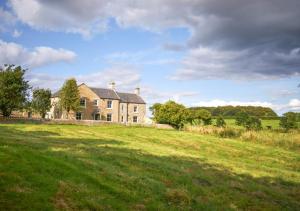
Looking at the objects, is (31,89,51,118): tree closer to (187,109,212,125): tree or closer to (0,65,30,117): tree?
(0,65,30,117): tree

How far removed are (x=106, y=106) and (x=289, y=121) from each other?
41101mm

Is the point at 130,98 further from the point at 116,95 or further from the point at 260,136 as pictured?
the point at 260,136

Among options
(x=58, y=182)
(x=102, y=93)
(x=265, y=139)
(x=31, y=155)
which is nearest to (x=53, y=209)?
(x=58, y=182)

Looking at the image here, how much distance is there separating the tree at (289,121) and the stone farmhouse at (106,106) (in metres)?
35.2

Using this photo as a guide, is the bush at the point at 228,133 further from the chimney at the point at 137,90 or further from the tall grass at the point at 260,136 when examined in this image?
the chimney at the point at 137,90

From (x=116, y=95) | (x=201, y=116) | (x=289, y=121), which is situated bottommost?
(x=289, y=121)

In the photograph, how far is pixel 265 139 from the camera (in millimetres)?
45750

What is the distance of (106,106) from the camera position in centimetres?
8131

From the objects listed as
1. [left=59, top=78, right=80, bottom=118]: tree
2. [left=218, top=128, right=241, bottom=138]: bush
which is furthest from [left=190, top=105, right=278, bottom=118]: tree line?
[left=218, top=128, right=241, bottom=138]: bush

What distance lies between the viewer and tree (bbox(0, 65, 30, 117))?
49.8 meters

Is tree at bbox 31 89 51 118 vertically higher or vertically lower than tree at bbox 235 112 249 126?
higher

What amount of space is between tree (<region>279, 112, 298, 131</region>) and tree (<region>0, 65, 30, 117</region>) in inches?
1995

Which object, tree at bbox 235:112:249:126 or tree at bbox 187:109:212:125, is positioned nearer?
tree at bbox 235:112:249:126

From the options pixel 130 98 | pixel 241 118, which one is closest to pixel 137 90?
pixel 130 98
